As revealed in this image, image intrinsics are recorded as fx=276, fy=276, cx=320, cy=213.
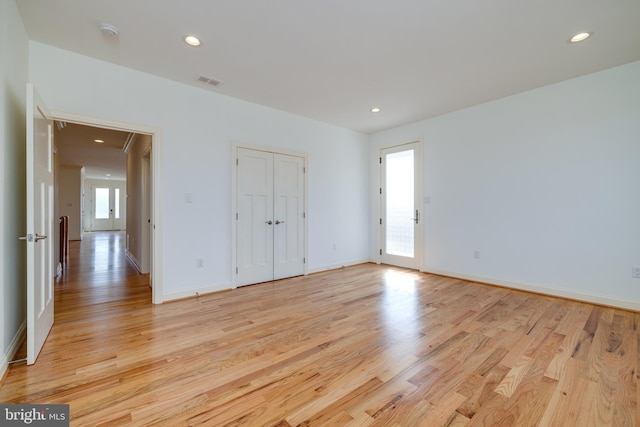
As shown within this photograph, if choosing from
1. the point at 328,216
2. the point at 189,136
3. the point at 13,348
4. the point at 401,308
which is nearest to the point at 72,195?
the point at 189,136

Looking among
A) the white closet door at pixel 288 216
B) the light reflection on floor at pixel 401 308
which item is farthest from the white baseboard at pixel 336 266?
the light reflection on floor at pixel 401 308

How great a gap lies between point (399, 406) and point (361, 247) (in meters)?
4.30

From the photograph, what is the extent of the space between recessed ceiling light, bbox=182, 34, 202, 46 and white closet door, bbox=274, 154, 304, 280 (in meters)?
1.99

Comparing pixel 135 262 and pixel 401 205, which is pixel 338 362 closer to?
pixel 401 205

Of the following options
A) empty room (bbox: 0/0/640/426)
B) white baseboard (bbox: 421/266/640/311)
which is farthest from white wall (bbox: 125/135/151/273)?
white baseboard (bbox: 421/266/640/311)

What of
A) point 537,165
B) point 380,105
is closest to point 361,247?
point 380,105

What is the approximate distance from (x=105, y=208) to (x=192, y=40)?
1515 cm

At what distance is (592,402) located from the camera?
163 centimetres

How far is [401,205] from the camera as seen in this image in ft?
17.8

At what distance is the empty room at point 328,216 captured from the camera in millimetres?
1803

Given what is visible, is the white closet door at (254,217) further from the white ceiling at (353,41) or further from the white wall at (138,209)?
the white wall at (138,209)

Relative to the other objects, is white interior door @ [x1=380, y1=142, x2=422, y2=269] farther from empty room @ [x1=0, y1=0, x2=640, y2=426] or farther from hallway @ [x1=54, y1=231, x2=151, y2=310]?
hallway @ [x1=54, y1=231, x2=151, y2=310]

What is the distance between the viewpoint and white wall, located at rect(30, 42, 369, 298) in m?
2.90

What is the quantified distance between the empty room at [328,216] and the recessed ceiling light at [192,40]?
71mm
